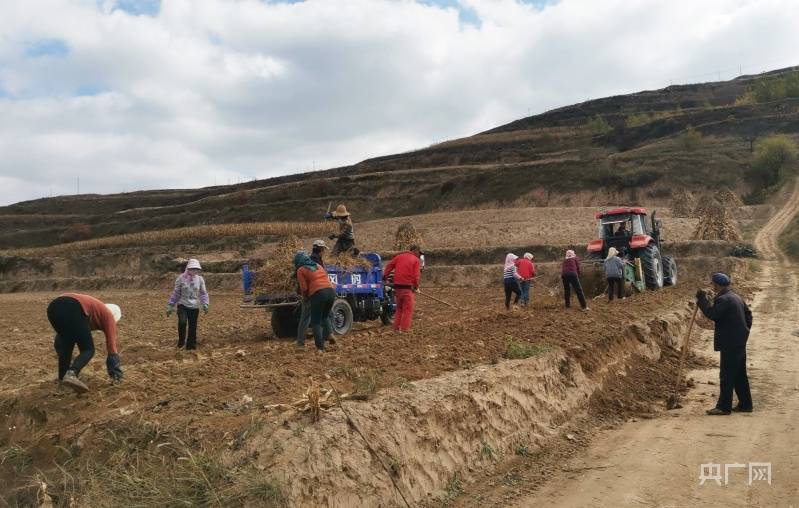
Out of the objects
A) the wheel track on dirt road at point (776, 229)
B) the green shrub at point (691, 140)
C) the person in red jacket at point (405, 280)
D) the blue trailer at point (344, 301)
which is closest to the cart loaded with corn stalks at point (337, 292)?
the blue trailer at point (344, 301)

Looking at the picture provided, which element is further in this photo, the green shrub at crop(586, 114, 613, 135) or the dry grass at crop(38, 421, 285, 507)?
the green shrub at crop(586, 114, 613, 135)

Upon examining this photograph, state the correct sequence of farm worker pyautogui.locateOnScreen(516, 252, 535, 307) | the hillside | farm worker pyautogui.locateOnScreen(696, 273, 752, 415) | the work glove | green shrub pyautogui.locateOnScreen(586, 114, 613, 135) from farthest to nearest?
green shrub pyautogui.locateOnScreen(586, 114, 613, 135) < the hillside < farm worker pyautogui.locateOnScreen(516, 252, 535, 307) < farm worker pyautogui.locateOnScreen(696, 273, 752, 415) < the work glove

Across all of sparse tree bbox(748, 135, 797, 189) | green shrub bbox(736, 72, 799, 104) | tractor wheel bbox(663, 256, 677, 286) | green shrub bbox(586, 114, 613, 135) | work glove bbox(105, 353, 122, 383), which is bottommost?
tractor wheel bbox(663, 256, 677, 286)

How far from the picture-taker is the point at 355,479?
4.44 meters

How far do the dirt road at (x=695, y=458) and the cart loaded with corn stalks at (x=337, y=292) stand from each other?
19.4 ft

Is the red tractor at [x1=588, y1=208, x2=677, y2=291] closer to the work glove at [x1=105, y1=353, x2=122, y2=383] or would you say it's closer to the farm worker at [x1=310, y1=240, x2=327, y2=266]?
the farm worker at [x1=310, y1=240, x2=327, y2=266]

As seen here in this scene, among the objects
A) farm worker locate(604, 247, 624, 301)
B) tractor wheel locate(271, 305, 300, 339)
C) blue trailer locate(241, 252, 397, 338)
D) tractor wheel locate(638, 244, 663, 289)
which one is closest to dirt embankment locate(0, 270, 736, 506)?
blue trailer locate(241, 252, 397, 338)

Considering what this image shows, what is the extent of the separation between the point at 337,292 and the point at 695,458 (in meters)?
7.14

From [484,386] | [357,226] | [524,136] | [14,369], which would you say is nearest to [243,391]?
[484,386]

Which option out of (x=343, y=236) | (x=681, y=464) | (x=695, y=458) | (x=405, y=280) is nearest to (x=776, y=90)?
(x=343, y=236)

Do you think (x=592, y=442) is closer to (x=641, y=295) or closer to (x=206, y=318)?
(x=641, y=295)

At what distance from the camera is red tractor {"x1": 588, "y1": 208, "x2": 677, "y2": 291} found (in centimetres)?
1725

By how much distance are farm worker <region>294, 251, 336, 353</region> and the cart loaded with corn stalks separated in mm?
2458

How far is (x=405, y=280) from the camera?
1014 cm
